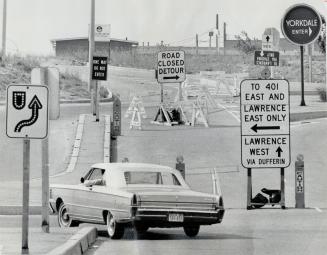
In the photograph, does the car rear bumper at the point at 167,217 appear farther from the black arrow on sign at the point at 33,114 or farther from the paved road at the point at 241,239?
the black arrow on sign at the point at 33,114

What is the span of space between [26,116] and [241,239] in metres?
5.01

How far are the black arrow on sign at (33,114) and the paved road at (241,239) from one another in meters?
2.43

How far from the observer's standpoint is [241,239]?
16516 mm

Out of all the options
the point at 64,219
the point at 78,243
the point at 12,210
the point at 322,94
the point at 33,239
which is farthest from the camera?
the point at 322,94

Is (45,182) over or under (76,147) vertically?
under

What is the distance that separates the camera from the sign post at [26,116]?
13039 mm

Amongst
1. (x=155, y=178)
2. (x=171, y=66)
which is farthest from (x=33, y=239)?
(x=171, y=66)

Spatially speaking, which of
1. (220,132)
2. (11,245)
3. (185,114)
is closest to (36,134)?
(11,245)

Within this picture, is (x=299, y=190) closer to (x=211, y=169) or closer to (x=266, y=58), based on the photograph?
(x=266, y=58)

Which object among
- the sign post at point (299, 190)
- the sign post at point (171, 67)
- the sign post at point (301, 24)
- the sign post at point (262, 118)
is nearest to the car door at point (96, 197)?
the sign post at point (262, 118)

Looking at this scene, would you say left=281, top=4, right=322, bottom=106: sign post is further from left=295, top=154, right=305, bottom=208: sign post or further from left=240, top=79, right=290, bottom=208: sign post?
left=240, top=79, right=290, bottom=208: sign post

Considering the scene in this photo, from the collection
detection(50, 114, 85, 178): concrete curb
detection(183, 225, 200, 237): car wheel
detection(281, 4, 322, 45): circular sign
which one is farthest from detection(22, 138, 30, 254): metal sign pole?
detection(50, 114, 85, 178): concrete curb

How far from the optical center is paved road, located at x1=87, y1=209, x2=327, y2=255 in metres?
14.7

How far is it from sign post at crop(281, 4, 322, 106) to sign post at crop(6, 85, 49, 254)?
11163mm
